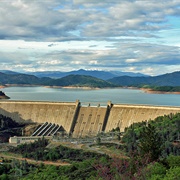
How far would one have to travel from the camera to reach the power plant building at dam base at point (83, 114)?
188ft

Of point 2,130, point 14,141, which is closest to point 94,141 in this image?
point 14,141

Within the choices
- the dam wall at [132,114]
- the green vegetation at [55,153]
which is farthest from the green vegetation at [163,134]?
the green vegetation at [55,153]

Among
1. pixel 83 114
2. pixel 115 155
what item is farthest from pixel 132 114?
pixel 115 155

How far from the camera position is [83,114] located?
2404 inches

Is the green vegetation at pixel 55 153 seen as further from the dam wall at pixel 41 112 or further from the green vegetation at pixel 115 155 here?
the dam wall at pixel 41 112

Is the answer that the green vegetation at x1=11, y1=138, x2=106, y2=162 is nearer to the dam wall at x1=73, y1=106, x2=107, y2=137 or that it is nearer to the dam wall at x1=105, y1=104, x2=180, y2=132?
the dam wall at x1=73, y1=106, x2=107, y2=137

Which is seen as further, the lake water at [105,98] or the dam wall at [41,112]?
the lake water at [105,98]

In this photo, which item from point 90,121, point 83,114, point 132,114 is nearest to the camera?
point 132,114

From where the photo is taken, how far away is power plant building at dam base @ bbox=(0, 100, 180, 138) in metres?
57.2

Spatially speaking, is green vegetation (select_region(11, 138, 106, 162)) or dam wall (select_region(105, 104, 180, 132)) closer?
green vegetation (select_region(11, 138, 106, 162))

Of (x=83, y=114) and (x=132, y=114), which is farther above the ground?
(x=132, y=114)

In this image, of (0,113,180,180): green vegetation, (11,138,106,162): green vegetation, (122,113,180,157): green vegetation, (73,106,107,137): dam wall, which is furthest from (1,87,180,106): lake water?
(11,138,106,162): green vegetation

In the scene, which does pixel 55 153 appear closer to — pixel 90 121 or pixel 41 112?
pixel 90 121

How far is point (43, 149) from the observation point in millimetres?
→ 47125
